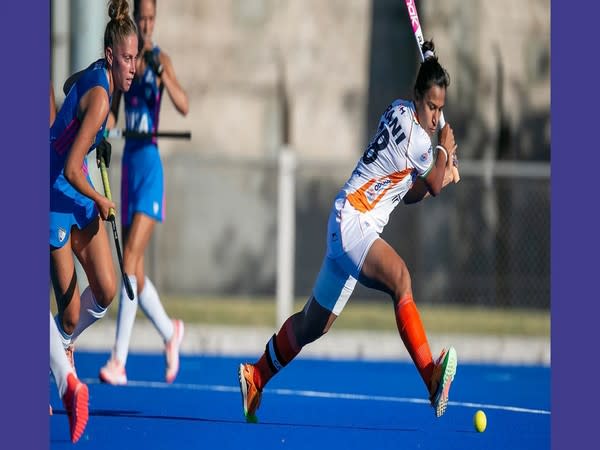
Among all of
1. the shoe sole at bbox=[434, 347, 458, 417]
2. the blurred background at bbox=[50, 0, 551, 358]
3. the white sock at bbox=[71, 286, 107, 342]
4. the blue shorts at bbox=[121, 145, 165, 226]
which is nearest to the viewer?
the shoe sole at bbox=[434, 347, 458, 417]

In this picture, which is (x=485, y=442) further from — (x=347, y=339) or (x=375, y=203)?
(x=347, y=339)

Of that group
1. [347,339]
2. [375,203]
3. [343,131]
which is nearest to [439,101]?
[375,203]

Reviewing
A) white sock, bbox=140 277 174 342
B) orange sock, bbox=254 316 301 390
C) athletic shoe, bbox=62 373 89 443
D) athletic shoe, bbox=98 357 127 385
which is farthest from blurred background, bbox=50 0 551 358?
athletic shoe, bbox=62 373 89 443

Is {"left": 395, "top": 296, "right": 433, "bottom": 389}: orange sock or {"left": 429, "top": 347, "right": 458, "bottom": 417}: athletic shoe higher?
{"left": 395, "top": 296, "right": 433, "bottom": 389}: orange sock

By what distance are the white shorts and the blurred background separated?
7560mm

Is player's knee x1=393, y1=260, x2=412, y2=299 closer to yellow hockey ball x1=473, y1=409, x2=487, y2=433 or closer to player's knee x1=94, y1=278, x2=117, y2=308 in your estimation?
yellow hockey ball x1=473, y1=409, x2=487, y2=433

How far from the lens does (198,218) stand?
1727 cm

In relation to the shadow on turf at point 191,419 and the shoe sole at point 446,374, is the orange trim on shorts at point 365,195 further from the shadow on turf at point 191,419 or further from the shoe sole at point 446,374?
the shadow on turf at point 191,419

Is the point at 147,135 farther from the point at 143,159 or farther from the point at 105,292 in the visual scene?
the point at 105,292

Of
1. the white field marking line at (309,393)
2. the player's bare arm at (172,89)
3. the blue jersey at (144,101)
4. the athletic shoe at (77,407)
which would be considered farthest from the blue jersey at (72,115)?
the white field marking line at (309,393)

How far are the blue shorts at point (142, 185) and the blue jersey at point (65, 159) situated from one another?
2.14m

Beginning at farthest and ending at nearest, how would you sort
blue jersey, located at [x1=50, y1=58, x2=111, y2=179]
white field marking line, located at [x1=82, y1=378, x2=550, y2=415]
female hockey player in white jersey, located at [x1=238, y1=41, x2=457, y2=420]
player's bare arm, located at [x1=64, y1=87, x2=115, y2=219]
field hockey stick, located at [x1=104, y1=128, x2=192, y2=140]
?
white field marking line, located at [x1=82, y1=378, x2=550, y2=415], field hockey stick, located at [x1=104, y1=128, x2=192, y2=140], female hockey player in white jersey, located at [x1=238, y1=41, x2=457, y2=420], blue jersey, located at [x1=50, y1=58, x2=111, y2=179], player's bare arm, located at [x1=64, y1=87, x2=115, y2=219]

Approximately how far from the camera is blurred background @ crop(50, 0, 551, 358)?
52.6 feet

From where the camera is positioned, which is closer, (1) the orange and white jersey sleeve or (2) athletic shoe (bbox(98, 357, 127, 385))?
(1) the orange and white jersey sleeve
